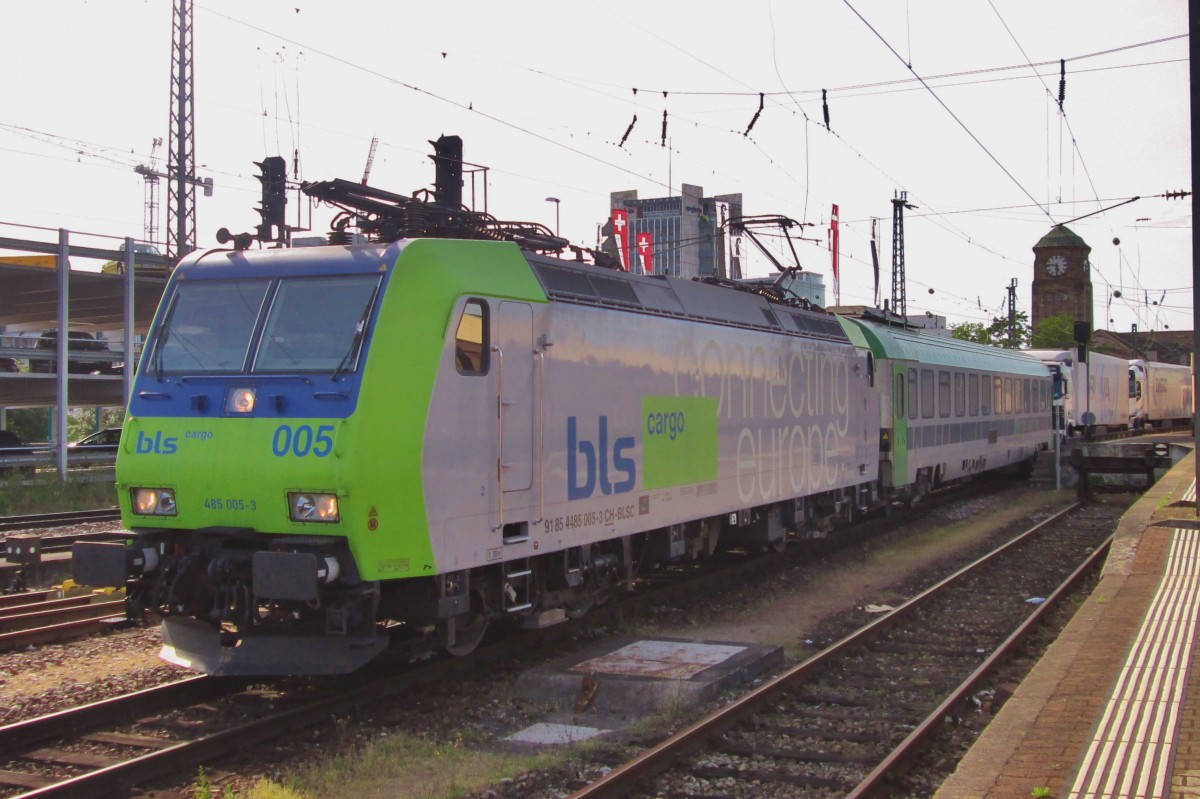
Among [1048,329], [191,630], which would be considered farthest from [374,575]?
[1048,329]

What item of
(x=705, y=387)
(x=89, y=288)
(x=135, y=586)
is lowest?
(x=135, y=586)

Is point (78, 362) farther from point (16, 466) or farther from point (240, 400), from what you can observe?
point (240, 400)

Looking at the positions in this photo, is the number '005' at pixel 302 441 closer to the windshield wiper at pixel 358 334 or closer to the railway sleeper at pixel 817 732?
the windshield wiper at pixel 358 334

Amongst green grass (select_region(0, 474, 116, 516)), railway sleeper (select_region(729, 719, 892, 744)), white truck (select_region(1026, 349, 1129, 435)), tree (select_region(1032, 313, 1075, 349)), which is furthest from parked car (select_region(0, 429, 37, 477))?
tree (select_region(1032, 313, 1075, 349))

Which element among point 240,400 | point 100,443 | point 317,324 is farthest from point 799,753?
point 100,443

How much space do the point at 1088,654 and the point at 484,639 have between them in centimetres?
508

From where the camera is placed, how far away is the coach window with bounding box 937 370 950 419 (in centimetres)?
2177

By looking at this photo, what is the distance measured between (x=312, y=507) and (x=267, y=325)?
160 centimetres

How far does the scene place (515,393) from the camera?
8742 mm

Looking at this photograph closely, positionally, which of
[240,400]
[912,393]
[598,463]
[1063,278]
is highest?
[1063,278]

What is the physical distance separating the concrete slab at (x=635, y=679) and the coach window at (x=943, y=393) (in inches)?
531

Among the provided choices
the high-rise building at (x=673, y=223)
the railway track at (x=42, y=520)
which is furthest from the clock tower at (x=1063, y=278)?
the railway track at (x=42, y=520)

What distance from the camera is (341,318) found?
7.90m

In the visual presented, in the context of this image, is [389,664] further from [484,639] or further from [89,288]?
[89,288]
